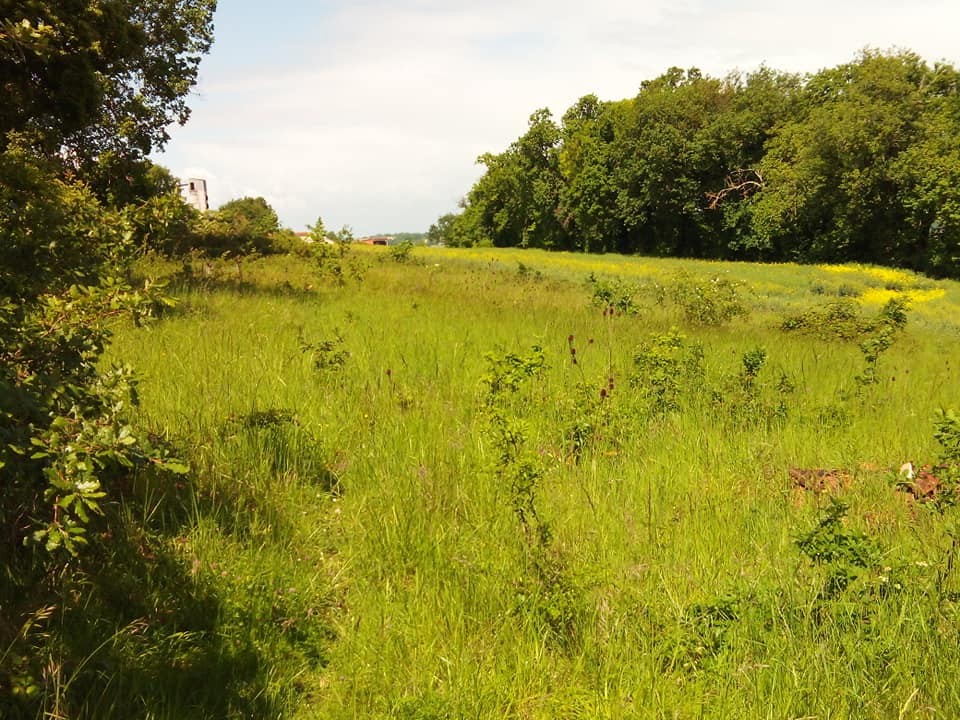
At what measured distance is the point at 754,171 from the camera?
164 ft

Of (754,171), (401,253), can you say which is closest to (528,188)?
(754,171)

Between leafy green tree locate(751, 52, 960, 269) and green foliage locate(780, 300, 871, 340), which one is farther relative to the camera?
leafy green tree locate(751, 52, 960, 269)

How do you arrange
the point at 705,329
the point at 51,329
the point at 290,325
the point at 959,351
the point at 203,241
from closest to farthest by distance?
the point at 51,329 < the point at 290,325 < the point at 705,329 < the point at 959,351 < the point at 203,241

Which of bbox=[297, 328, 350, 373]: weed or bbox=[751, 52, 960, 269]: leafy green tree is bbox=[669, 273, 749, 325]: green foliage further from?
bbox=[751, 52, 960, 269]: leafy green tree

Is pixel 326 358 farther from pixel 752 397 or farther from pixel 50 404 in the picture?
pixel 752 397

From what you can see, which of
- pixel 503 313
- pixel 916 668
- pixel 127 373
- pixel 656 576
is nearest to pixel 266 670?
pixel 127 373

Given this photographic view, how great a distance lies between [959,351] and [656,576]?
12498mm

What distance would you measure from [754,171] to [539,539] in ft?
181

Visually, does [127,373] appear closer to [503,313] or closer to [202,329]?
[202,329]

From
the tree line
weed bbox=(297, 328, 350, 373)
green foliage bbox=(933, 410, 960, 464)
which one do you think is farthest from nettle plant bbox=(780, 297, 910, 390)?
the tree line

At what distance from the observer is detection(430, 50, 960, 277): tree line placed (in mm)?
38094

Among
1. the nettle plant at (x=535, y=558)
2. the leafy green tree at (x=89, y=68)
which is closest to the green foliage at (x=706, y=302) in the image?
the nettle plant at (x=535, y=558)

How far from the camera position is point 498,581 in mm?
2607

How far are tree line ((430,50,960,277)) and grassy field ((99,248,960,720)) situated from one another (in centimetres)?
4078
